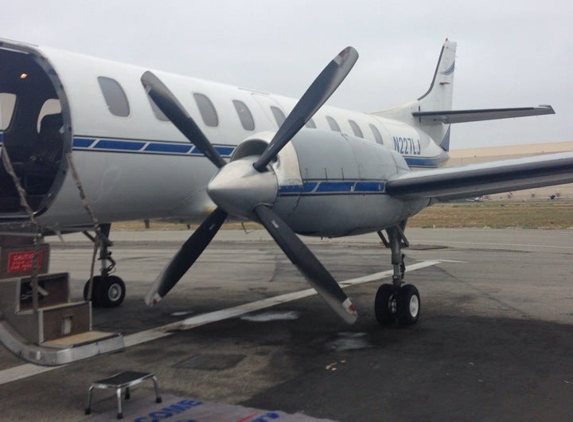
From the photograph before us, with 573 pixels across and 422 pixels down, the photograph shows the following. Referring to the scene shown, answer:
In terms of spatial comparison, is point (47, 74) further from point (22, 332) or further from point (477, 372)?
point (477, 372)

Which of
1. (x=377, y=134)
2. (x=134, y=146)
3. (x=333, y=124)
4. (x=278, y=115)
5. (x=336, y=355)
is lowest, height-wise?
(x=336, y=355)

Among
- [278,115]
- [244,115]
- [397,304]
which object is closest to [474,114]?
[278,115]

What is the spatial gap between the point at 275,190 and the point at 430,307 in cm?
460

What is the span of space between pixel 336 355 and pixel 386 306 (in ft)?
5.79

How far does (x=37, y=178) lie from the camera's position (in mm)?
8258

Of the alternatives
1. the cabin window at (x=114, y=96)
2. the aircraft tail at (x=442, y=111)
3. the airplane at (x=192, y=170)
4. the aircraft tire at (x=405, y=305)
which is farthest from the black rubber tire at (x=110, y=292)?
the aircraft tail at (x=442, y=111)

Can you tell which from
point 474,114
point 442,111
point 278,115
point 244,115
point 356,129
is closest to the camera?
point 244,115

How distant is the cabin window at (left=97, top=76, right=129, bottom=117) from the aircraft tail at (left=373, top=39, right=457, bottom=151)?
27.9 ft

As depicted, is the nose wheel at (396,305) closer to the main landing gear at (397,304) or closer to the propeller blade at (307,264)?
the main landing gear at (397,304)

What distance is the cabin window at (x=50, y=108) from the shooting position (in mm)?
8172

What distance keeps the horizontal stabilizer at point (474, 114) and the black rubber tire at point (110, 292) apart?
9155 millimetres

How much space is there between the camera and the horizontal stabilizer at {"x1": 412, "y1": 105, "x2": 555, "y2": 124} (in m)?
14.0

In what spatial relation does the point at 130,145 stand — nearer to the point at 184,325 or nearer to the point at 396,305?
the point at 184,325

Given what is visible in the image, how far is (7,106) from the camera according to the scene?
319 inches
